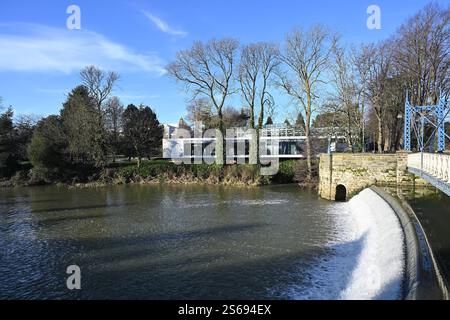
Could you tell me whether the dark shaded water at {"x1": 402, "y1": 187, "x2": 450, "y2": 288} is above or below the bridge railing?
below

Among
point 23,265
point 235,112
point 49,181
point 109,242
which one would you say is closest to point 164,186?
point 49,181

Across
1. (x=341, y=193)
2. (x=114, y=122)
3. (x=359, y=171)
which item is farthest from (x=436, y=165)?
(x=114, y=122)

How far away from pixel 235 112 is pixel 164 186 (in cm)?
2879

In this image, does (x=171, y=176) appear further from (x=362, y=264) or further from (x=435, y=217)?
(x=362, y=264)

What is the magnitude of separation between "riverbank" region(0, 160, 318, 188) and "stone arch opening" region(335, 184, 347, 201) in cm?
623

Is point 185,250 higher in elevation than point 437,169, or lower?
lower

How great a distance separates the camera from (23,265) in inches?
410

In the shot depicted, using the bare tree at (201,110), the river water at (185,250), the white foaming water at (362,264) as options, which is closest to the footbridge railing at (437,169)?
the white foaming water at (362,264)

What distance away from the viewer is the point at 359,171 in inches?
835

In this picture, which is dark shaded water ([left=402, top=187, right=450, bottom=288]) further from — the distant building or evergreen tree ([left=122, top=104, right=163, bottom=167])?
evergreen tree ([left=122, top=104, right=163, bottom=167])

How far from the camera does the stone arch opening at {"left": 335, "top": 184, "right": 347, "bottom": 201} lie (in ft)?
72.2

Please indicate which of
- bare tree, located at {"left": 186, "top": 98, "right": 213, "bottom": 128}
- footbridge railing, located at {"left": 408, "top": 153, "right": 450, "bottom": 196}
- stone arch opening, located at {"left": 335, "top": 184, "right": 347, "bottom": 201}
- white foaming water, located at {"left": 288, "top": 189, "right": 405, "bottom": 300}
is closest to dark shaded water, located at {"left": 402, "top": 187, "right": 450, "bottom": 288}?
white foaming water, located at {"left": 288, "top": 189, "right": 405, "bottom": 300}

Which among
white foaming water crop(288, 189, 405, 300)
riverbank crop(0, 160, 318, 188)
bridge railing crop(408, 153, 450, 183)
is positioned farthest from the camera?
riverbank crop(0, 160, 318, 188)

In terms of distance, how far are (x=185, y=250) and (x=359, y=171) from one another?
13.4 m
